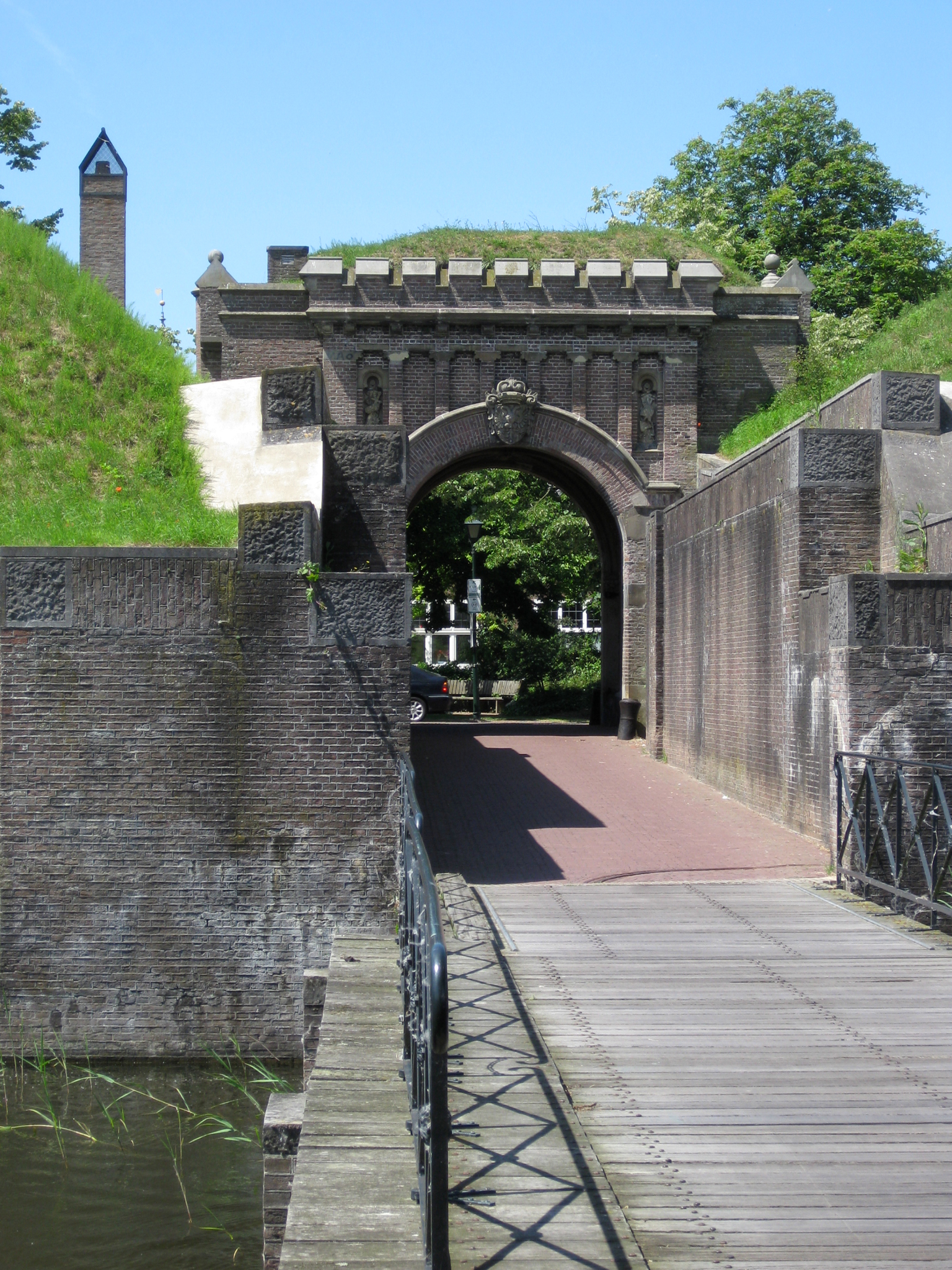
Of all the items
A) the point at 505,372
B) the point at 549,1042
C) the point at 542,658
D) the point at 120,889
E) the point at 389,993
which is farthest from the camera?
the point at 542,658

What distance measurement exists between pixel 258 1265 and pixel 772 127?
133 feet

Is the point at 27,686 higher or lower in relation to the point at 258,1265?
higher

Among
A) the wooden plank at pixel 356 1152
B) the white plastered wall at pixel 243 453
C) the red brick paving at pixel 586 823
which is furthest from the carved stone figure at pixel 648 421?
the wooden plank at pixel 356 1152

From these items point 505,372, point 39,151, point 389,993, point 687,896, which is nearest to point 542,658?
point 505,372

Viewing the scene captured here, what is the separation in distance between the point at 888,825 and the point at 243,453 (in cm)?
616

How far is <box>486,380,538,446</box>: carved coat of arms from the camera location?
20.9 m

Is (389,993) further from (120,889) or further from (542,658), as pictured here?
(542,658)

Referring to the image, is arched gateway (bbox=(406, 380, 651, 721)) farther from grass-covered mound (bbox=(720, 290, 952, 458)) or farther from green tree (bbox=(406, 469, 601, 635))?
green tree (bbox=(406, 469, 601, 635))

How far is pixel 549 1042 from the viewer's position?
19.3ft

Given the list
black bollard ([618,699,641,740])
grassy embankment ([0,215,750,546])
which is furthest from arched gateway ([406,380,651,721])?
grassy embankment ([0,215,750,546])

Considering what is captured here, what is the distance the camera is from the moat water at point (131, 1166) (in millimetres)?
6188

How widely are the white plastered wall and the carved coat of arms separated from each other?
9305mm

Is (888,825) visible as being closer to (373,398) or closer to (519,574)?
(373,398)

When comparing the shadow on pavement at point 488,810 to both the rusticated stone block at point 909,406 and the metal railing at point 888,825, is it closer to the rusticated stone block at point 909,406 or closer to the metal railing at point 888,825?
the metal railing at point 888,825
